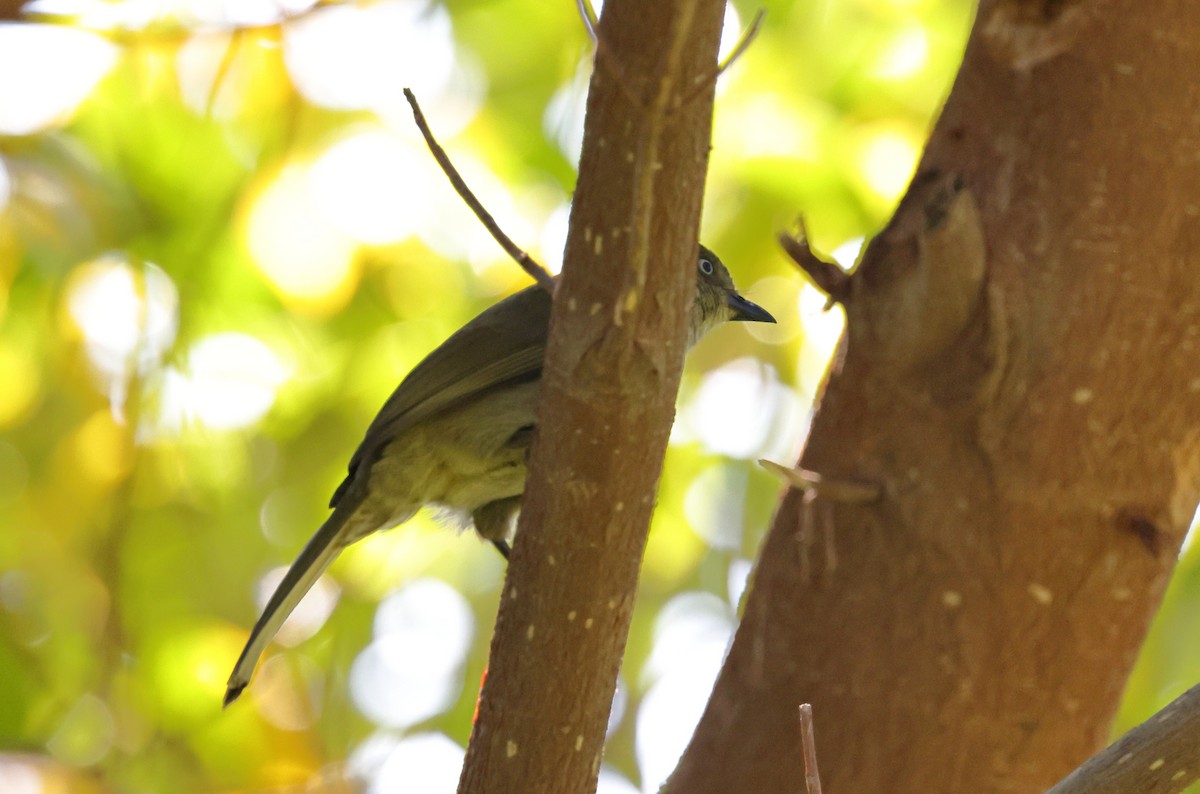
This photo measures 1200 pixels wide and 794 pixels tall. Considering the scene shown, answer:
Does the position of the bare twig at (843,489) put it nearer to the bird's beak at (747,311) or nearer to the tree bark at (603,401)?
the tree bark at (603,401)

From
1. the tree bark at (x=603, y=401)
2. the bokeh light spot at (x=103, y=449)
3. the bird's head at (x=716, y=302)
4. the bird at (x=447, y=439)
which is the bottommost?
the tree bark at (x=603, y=401)

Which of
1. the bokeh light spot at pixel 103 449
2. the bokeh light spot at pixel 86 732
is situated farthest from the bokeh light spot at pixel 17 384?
the bokeh light spot at pixel 86 732

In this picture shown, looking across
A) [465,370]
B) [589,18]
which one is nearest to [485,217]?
[589,18]

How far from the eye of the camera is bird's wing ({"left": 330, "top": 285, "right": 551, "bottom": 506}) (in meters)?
3.64

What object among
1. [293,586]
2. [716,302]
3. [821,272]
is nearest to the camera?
[821,272]

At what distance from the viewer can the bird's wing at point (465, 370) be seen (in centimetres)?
364

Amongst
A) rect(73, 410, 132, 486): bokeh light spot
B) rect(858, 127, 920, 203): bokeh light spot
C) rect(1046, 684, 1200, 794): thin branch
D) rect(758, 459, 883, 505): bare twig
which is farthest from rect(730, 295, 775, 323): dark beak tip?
rect(1046, 684, 1200, 794): thin branch

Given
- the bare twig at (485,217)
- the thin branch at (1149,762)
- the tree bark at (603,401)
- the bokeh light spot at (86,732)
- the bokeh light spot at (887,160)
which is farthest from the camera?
the bokeh light spot at (887,160)

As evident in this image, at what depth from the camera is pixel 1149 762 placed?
68.3 inches

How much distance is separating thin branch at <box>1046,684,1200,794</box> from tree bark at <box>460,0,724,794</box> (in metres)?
0.77

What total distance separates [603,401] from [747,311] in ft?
8.26

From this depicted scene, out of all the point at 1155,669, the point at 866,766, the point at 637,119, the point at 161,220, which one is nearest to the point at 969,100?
the point at 637,119

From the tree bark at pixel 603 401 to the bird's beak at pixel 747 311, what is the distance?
2.39 meters

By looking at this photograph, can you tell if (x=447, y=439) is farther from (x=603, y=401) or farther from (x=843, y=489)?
(x=603, y=401)
